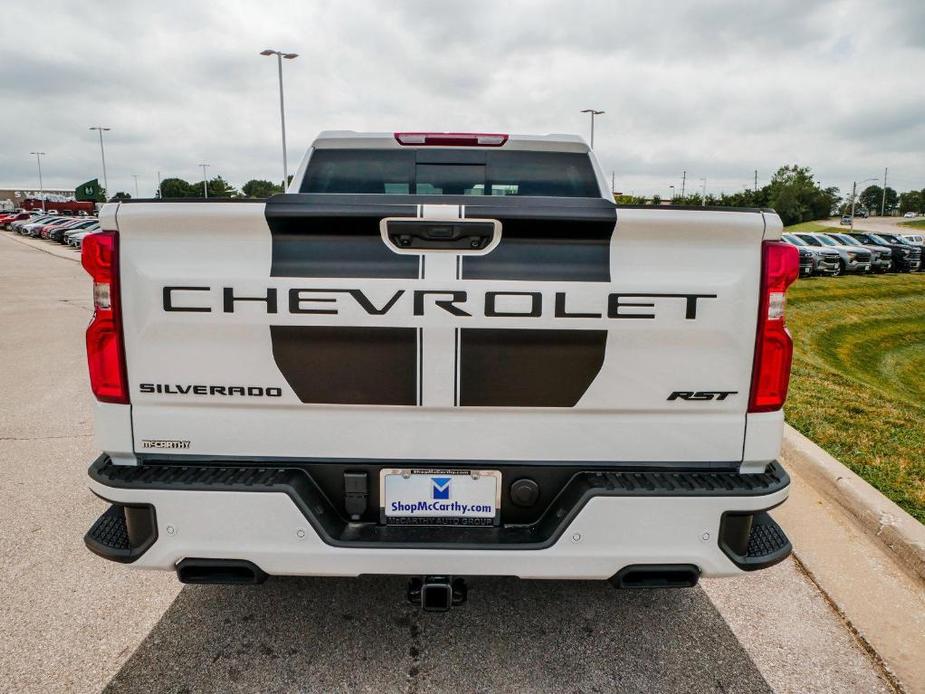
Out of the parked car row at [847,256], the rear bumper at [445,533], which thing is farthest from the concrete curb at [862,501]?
the parked car row at [847,256]

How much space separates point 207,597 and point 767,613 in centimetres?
263

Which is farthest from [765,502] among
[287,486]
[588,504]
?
[287,486]

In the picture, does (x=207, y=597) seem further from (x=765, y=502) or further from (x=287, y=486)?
(x=765, y=502)

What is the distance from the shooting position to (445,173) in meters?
4.28

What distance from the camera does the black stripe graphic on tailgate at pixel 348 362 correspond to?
2363mm

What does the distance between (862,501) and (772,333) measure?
2.35 metres

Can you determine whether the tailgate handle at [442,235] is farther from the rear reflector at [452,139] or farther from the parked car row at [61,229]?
the parked car row at [61,229]

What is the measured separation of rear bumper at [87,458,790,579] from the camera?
240cm

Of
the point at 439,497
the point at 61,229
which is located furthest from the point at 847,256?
the point at 61,229

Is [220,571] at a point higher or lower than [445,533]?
lower

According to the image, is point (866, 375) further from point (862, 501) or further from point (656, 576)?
point (656, 576)

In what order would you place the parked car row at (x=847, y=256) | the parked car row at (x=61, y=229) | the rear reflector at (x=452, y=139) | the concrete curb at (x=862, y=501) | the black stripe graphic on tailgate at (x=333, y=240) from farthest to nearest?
the parked car row at (x=61, y=229)
the parked car row at (x=847, y=256)
the rear reflector at (x=452, y=139)
the concrete curb at (x=862, y=501)
the black stripe graphic on tailgate at (x=333, y=240)

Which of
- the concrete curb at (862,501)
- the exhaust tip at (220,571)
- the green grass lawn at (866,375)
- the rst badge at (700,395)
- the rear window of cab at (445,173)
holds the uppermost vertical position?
the rear window of cab at (445,173)

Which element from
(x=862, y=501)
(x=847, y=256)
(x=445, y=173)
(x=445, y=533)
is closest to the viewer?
(x=445, y=533)
